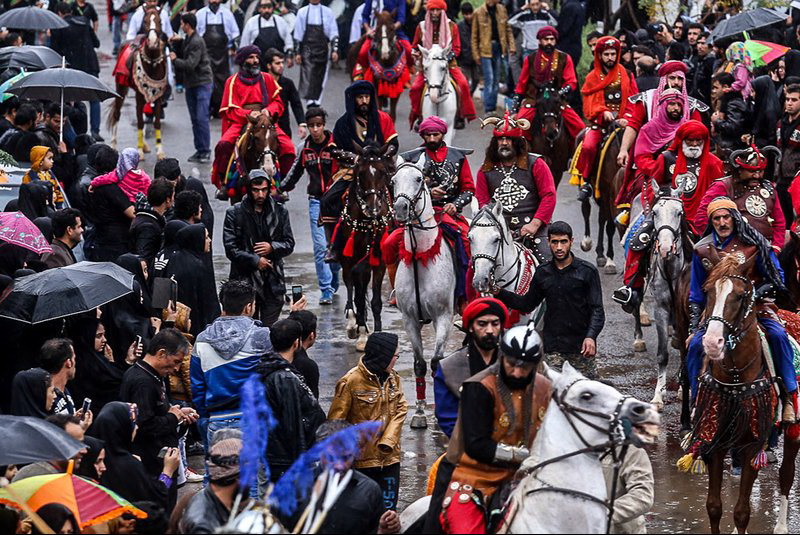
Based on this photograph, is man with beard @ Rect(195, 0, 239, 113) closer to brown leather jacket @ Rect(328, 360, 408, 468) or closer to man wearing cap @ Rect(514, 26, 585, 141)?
man wearing cap @ Rect(514, 26, 585, 141)

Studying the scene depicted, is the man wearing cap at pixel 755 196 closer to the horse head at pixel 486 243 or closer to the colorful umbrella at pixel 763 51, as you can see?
the horse head at pixel 486 243

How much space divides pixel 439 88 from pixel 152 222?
8.10 m

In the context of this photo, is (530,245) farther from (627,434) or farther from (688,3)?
(688,3)

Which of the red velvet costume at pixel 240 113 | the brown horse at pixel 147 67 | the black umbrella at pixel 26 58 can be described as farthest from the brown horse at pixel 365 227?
the brown horse at pixel 147 67

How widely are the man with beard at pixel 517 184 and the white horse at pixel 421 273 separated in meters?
0.81

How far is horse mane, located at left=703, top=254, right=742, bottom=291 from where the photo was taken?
9.90 m

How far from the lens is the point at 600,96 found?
18.3m

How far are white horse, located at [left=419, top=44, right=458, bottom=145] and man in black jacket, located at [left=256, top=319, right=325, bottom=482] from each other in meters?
11.2

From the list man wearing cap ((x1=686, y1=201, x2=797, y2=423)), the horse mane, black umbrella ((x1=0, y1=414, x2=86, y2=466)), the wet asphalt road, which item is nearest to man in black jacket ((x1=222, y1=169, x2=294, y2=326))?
the wet asphalt road

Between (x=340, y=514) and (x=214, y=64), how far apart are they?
17.5 m

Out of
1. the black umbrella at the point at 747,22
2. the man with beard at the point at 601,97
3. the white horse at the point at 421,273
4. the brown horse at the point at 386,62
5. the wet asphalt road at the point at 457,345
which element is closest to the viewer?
the wet asphalt road at the point at 457,345

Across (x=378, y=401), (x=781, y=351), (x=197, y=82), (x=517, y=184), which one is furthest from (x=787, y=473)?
(x=197, y=82)

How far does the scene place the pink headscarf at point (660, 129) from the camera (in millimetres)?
15742

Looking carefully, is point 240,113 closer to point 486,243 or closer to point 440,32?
point 440,32
